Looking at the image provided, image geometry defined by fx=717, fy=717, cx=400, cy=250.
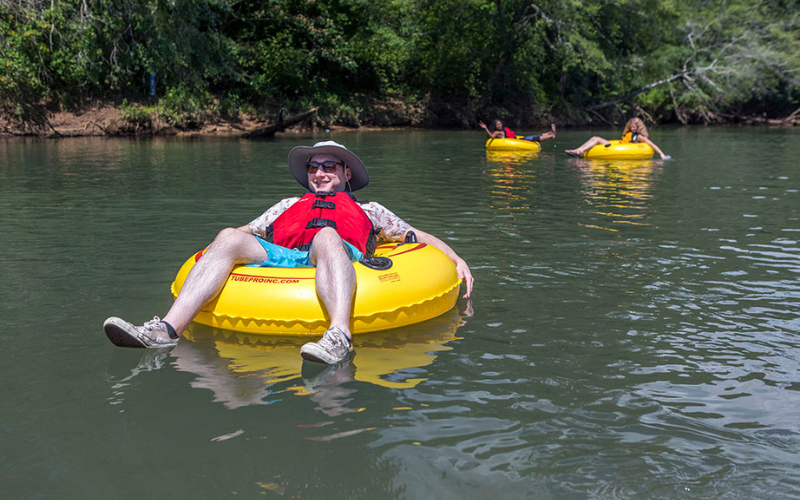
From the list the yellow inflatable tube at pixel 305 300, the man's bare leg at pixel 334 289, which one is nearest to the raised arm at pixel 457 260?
the yellow inflatable tube at pixel 305 300

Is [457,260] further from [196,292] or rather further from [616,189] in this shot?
[616,189]

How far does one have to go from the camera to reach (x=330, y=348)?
352 centimetres

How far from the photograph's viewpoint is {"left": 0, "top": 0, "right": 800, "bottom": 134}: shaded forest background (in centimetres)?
2139

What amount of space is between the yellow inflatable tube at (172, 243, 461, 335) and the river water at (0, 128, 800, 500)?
0.11m

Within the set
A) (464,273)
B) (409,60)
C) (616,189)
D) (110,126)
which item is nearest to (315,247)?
(464,273)

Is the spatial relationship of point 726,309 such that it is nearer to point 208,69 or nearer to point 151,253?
point 151,253

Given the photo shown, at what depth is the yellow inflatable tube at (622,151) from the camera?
48.3ft

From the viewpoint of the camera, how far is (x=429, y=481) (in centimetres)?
259

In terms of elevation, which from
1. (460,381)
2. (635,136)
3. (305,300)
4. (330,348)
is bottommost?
(460,381)

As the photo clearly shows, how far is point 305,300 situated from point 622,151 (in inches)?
484

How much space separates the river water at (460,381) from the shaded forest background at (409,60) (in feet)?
51.5

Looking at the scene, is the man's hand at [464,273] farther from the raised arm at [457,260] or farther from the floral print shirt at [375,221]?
the floral print shirt at [375,221]

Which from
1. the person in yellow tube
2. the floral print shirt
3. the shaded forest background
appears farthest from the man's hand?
the shaded forest background

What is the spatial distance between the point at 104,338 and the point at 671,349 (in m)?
3.16
